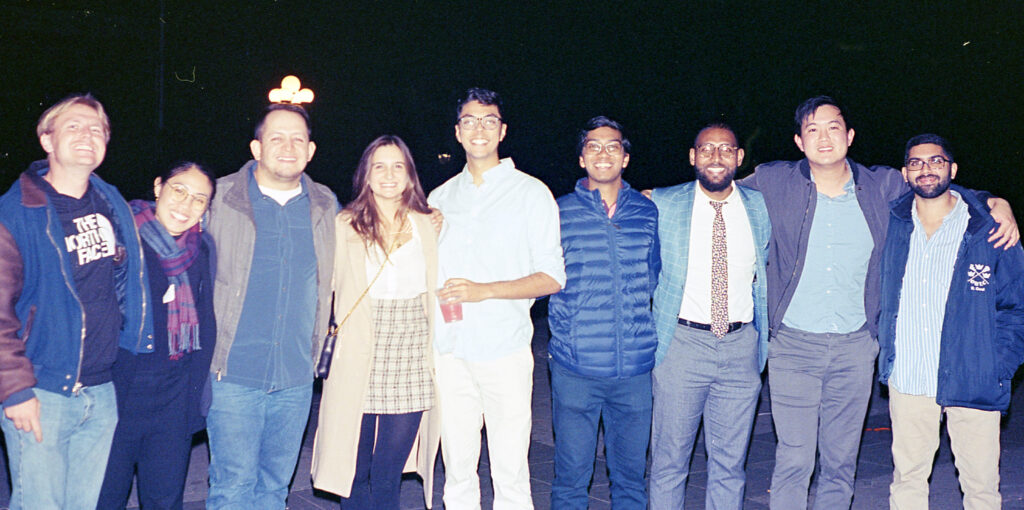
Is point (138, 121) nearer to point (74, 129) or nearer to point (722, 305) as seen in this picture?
point (74, 129)

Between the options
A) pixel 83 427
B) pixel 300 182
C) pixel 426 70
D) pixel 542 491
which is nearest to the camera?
pixel 83 427

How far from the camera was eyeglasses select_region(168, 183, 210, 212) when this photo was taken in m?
3.76

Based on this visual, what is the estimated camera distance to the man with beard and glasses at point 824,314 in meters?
4.56

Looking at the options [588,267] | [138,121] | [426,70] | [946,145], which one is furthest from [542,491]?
[426,70]

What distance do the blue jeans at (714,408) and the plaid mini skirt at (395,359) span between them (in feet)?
4.39

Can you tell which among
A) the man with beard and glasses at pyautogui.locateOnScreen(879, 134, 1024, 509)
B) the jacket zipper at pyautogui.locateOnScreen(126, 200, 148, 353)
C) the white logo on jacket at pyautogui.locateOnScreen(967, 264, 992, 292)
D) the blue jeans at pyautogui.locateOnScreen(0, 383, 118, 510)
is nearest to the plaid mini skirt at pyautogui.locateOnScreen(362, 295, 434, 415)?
the jacket zipper at pyautogui.locateOnScreen(126, 200, 148, 353)

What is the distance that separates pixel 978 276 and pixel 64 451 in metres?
4.44

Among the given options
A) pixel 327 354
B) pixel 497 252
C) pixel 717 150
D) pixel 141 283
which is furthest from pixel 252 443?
pixel 717 150

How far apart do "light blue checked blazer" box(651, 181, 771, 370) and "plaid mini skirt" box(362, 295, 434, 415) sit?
4.34 ft

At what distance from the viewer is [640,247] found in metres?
4.40

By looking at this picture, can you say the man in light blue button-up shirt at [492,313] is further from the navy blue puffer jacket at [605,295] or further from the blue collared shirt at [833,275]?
the blue collared shirt at [833,275]

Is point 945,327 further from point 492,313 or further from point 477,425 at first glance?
point 477,425

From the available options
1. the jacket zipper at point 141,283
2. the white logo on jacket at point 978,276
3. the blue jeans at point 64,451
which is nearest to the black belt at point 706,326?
the white logo on jacket at point 978,276

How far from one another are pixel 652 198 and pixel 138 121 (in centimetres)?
1107
